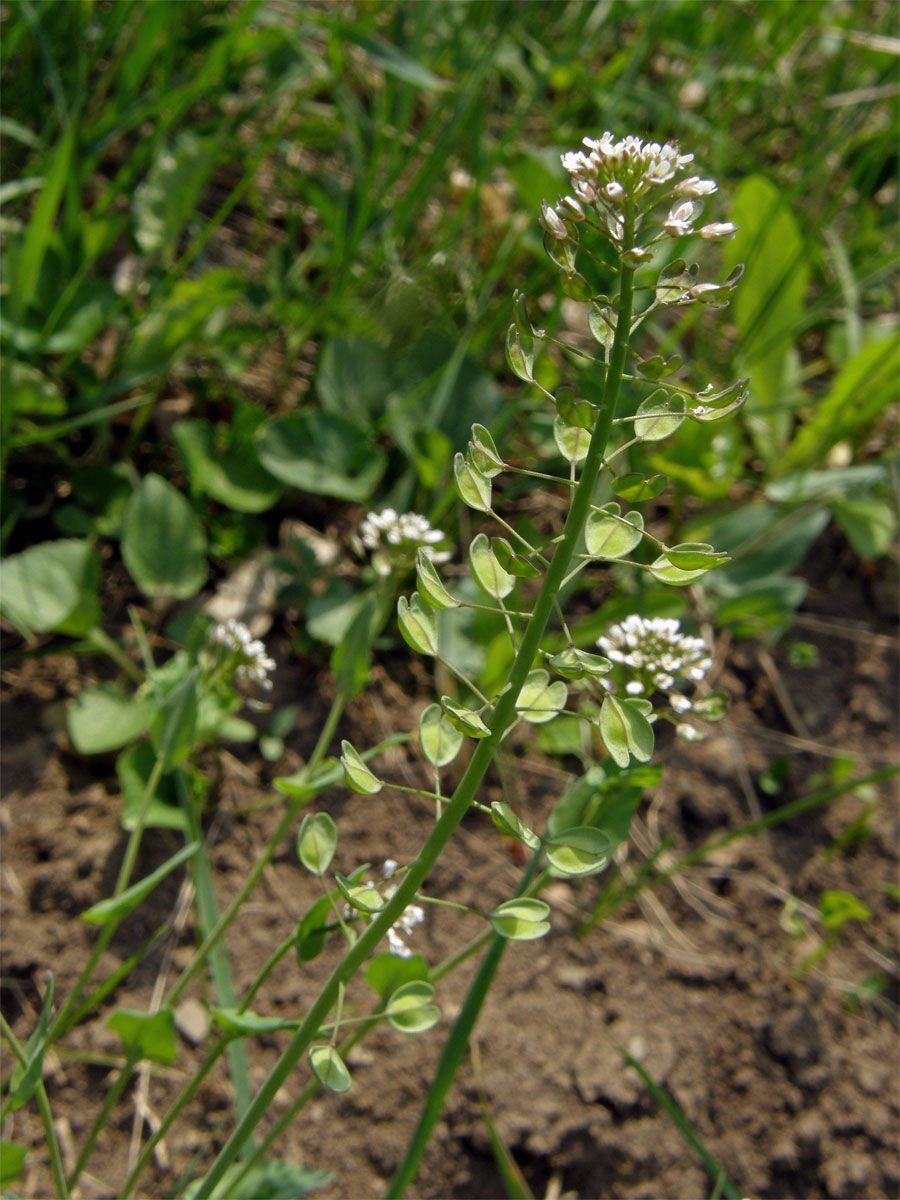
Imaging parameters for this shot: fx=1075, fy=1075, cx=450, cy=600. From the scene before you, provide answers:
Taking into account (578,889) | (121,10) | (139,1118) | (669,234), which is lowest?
(139,1118)

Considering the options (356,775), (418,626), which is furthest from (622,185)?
(356,775)

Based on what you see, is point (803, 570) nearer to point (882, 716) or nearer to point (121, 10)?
point (882, 716)

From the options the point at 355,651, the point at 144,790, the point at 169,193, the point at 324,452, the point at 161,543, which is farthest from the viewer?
the point at 169,193

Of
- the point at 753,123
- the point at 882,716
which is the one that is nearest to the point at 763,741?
the point at 882,716

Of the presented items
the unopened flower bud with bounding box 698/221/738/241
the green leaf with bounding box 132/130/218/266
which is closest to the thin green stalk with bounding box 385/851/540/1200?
the unopened flower bud with bounding box 698/221/738/241

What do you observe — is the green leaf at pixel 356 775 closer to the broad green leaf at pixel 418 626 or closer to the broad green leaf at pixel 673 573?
the broad green leaf at pixel 418 626

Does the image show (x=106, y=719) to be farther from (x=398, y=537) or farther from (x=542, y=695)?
(x=542, y=695)
